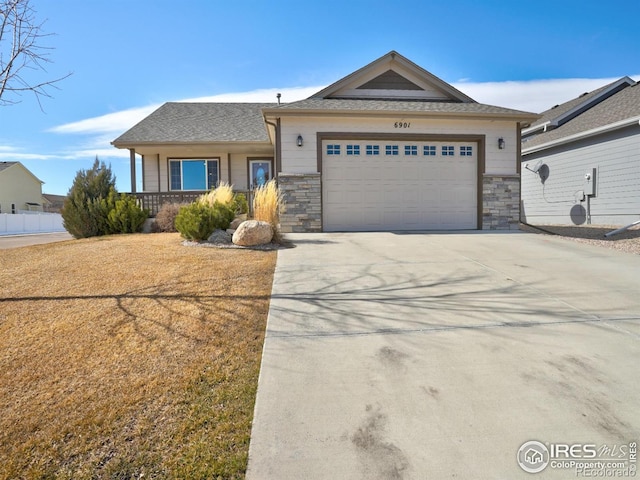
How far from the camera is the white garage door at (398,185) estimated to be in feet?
35.8

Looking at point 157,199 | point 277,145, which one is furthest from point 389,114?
point 157,199

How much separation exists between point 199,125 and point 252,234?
907cm

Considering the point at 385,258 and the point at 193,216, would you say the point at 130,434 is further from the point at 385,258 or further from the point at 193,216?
the point at 193,216

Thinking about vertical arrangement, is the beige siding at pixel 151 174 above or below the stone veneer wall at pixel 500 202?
above

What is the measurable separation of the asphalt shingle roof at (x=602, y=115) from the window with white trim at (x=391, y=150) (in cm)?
751

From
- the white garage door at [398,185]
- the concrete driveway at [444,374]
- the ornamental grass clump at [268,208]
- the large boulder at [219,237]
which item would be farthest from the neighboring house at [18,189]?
the concrete driveway at [444,374]

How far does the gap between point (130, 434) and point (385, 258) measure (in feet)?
17.1

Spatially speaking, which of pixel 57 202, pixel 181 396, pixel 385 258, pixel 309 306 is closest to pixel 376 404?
pixel 181 396

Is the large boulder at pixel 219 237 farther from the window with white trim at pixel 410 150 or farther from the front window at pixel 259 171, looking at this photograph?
the front window at pixel 259 171

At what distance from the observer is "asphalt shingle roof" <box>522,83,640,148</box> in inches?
496

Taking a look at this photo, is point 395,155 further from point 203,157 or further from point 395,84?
point 203,157

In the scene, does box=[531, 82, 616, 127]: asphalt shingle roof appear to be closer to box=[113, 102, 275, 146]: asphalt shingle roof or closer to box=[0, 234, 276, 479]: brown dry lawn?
box=[113, 102, 275, 146]: asphalt shingle roof

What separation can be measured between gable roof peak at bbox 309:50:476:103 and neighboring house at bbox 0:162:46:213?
37514mm

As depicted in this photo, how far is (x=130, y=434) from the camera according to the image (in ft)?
7.16
